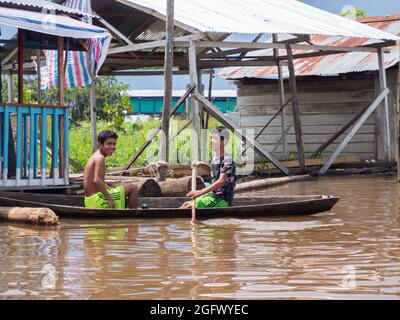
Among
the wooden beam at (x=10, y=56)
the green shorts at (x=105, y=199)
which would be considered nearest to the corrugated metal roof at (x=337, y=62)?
the wooden beam at (x=10, y=56)

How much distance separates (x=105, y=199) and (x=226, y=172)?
5.05 ft

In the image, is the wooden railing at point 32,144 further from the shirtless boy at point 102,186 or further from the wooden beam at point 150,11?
the wooden beam at point 150,11

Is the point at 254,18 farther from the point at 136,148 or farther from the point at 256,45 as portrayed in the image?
the point at 136,148

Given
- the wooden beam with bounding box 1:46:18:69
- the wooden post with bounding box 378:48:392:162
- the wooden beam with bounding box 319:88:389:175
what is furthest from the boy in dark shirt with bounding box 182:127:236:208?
the wooden post with bounding box 378:48:392:162

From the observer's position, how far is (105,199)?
11.1 metres

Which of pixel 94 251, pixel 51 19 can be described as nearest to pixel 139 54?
pixel 51 19

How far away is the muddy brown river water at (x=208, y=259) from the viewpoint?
642 centimetres

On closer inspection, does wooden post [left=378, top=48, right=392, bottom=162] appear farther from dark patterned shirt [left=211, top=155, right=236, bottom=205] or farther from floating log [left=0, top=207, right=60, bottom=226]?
floating log [left=0, top=207, right=60, bottom=226]

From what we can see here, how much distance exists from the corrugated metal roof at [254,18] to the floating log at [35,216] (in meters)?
5.58

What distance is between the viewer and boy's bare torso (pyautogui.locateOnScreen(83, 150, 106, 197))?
424 inches

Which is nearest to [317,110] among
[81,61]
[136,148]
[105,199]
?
[136,148]

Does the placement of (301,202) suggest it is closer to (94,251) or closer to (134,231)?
(134,231)

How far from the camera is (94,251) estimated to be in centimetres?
840

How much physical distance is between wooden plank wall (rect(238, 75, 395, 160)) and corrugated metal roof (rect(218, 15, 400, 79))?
0.47 metres
